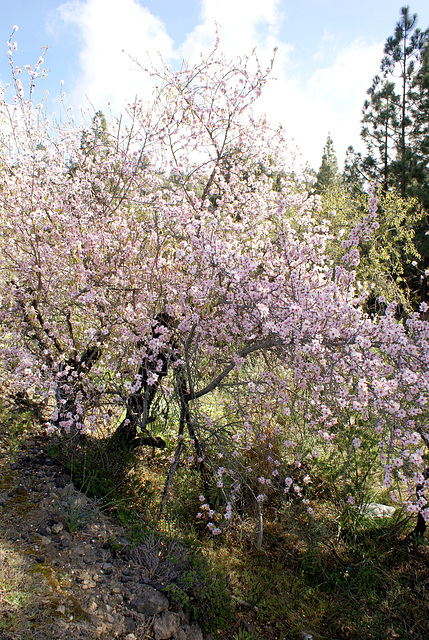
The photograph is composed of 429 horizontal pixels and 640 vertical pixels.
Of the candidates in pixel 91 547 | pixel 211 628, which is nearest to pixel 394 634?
pixel 211 628

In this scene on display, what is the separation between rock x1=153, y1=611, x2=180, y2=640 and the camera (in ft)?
9.95

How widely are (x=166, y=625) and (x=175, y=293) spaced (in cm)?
289

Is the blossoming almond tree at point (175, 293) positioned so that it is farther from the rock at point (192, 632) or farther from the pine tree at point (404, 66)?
the pine tree at point (404, 66)

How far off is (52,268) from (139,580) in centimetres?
318

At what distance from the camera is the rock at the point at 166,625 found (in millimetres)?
3031

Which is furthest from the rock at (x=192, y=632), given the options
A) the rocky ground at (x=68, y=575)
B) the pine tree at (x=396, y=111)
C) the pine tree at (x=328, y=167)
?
the pine tree at (x=328, y=167)

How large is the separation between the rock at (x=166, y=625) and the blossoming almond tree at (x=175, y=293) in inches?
37.9

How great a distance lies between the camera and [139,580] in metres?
3.42

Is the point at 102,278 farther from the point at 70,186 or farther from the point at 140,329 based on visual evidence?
the point at 70,186

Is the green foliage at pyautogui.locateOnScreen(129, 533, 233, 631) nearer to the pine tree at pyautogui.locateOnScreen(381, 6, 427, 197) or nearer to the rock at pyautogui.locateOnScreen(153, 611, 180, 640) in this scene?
the rock at pyautogui.locateOnScreen(153, 611, 180, 640)

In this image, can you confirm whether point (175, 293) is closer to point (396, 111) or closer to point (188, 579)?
point (188, 579)

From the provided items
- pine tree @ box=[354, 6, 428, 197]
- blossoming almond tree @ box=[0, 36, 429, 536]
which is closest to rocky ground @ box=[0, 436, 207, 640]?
blossoming almond tree @ box=[0, 36, 429, 536]

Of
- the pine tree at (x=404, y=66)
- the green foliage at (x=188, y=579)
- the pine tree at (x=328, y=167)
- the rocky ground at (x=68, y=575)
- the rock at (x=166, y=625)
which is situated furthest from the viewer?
the pine tree at (x=328, y=167)

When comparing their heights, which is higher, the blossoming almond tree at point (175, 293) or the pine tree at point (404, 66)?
the pine tree at point (404, 66)
